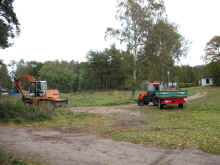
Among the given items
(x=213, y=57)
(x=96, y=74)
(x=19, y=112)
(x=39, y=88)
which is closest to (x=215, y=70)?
(x=213, y=57)

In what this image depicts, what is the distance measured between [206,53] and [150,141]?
55502 millimetres

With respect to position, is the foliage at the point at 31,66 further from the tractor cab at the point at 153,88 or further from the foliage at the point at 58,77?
the tractor cab at the point at 153,88

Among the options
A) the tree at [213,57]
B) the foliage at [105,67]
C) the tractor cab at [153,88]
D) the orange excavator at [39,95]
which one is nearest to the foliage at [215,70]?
the tree at [213,57]

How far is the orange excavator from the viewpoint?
66.1 ft

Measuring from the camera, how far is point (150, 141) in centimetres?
773

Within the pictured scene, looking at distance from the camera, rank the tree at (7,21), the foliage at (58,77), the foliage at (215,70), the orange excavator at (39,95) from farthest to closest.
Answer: the foliage at (58,77), the foliage at (215,70), the orange excavator at (39,95), the tree at (7,21)

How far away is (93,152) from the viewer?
6.58m

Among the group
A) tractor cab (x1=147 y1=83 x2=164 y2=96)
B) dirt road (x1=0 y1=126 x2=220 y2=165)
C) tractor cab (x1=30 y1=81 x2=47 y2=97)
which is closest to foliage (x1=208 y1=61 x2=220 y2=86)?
tractor cab (x1=147 y1=83 x2=164 y2=96)

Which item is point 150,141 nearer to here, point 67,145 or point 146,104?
point 67,145

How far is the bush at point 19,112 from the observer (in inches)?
500

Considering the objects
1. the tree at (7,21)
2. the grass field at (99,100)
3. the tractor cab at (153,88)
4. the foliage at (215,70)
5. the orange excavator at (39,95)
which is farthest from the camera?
the foliage at (215,70)

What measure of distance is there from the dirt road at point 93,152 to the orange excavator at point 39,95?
1151cm

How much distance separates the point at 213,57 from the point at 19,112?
2109 inches

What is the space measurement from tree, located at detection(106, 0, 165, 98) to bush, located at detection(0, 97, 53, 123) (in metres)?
15.4
